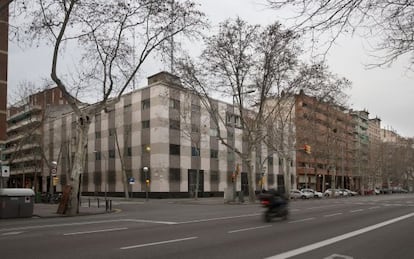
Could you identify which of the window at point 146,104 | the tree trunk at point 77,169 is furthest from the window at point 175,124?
the tree trunk at point 77,169

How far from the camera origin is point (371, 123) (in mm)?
156375

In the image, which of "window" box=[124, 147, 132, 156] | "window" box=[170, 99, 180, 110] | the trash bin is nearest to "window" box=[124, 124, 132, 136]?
"window" box=[124, 147, 132, 156]

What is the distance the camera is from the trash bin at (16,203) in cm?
2188

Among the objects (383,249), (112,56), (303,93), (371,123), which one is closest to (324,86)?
(303,93)

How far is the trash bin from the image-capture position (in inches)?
861

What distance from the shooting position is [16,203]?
22.3 metres

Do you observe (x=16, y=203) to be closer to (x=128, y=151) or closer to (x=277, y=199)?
(x=277, y=199)

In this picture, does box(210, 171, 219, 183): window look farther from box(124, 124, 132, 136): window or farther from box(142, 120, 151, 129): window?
box(124, 124, 132, 136): window

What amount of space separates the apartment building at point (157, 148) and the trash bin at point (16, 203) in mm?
28641

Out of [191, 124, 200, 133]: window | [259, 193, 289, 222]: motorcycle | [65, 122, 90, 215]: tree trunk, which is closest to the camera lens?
[259, 193, 289, 222]: motorcycle

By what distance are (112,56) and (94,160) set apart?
43.7m

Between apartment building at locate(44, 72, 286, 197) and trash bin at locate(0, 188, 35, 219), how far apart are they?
2864 centimetres

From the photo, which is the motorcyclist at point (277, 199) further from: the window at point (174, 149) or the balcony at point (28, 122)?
the balcony at point (28, 122)

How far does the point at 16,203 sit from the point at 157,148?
34137 millimetres
